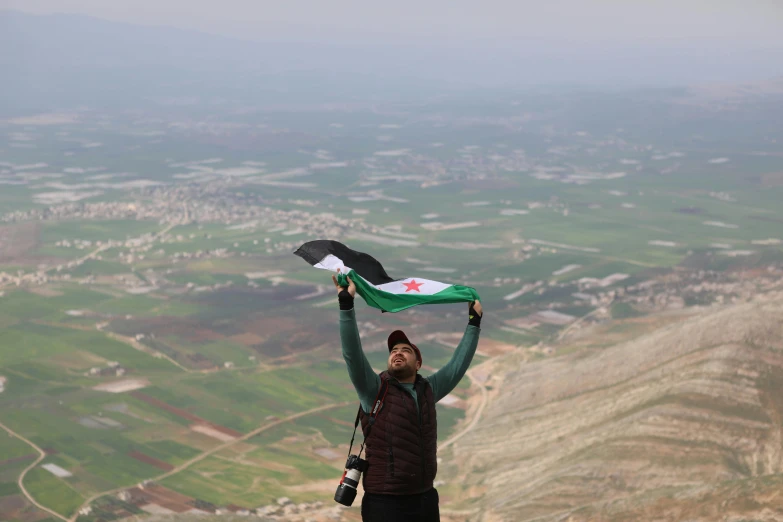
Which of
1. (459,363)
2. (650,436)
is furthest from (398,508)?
(650,436)

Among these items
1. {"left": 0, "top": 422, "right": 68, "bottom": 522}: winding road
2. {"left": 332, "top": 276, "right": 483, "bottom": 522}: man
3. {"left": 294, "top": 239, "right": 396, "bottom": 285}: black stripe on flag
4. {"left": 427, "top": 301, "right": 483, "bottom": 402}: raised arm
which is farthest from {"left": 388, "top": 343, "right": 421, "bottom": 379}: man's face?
{"left": 0, "top": 422, "right": 68, "bottom": 522}: winding road

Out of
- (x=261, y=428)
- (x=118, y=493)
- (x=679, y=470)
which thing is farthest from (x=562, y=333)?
(x=679, y=470)

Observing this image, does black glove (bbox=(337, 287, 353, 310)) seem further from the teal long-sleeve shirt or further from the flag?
the flag

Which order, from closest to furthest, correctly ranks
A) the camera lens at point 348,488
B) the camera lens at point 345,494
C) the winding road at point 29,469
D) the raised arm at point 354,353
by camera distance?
the raised arm at point 354,353, the camera lens at point 348,488, the camera lens at point 345,494, the winding road at point 29,469

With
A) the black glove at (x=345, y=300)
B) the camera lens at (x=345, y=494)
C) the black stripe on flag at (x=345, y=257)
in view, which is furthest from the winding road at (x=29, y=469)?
the black glove at (x=345, y=300)

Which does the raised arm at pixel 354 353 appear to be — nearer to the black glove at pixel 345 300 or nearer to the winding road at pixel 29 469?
the black glove at pixel 345 300

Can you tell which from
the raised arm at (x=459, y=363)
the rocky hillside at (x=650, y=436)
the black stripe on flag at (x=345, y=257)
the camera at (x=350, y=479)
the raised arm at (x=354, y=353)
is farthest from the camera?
the rocky hillside at (x=650, y=436)

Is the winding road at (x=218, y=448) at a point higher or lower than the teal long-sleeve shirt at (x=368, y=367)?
lower
